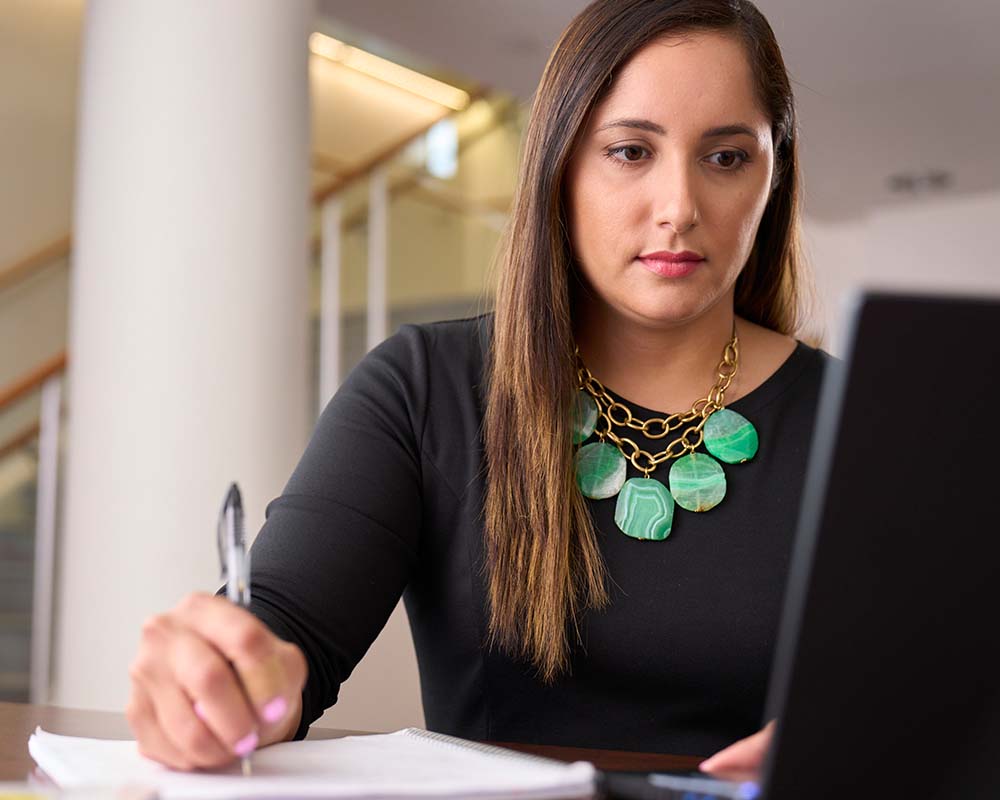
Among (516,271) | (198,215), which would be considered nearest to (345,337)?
(198,215)

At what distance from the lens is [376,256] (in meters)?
5.06

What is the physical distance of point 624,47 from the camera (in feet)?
4.17

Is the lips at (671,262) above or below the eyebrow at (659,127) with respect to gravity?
below

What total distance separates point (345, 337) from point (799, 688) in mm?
5084

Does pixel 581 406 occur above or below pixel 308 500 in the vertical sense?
above

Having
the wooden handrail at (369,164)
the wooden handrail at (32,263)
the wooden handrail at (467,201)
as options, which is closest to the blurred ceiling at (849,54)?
the wooden handrail at (369,164)

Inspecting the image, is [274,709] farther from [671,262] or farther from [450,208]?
[450,208]

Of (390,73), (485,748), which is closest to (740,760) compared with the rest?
(485,748)

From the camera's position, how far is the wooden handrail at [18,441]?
13.7 feet

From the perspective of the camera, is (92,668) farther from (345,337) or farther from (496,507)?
(345,337)

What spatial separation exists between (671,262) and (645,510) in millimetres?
265

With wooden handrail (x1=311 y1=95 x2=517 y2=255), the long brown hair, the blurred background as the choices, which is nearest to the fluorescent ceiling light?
the blurred background

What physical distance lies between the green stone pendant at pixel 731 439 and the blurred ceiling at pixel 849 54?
10.9 ft

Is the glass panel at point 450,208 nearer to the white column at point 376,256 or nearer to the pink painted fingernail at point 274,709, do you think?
the white column at point 376,256
